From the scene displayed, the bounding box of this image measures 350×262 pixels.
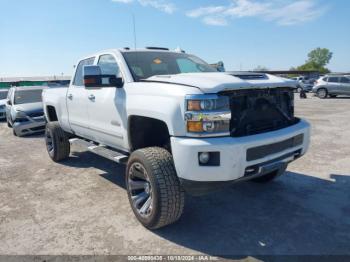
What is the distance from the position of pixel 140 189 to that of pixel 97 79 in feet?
4.55

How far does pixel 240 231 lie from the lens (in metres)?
3.30

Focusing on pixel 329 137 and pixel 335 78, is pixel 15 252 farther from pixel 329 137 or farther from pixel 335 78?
pixel 335 78

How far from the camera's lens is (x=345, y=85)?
70.0 ft

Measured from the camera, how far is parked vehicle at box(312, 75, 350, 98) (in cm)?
2138

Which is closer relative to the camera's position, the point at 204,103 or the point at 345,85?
the point at 204,103

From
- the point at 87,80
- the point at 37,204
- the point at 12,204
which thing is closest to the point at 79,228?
the point at 37,204

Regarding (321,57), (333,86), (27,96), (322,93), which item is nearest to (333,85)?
(333,86)

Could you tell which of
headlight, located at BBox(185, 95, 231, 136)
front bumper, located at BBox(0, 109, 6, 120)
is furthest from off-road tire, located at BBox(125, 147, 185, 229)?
front bumper, located at BBox(0, 109, 6, 120)

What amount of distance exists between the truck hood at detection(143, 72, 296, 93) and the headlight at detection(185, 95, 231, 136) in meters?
0.10

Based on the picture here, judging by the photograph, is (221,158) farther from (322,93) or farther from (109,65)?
(322,93)

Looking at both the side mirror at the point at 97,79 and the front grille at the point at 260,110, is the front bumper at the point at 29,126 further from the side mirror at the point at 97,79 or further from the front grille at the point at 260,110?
the front grille at the point at 260,110

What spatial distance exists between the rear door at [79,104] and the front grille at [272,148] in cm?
271

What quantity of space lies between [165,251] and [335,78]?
22299mm

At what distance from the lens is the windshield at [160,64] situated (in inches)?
158
